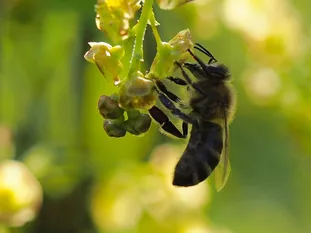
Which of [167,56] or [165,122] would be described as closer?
[167,56]

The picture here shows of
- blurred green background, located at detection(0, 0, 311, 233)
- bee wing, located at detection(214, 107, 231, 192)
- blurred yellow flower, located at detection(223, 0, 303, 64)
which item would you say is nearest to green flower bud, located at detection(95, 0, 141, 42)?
bee wing, located at detection(214, 107, 231, 192)

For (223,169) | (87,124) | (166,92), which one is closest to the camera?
(166,92)

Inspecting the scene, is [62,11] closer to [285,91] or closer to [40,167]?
[40,167]

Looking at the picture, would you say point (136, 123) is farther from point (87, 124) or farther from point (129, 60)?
point (87, 124)

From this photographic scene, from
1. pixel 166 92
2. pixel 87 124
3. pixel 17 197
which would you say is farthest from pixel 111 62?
pixel 87 124

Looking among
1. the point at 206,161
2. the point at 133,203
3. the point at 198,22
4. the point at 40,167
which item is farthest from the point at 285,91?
the point at 206,161

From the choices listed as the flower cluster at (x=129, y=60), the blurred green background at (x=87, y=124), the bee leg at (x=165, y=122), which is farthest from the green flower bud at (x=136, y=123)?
the blurred green background at (x=87, y=124)

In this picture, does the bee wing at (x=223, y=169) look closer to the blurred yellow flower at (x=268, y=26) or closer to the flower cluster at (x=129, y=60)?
the flower cluster at (x=129, y=60)
